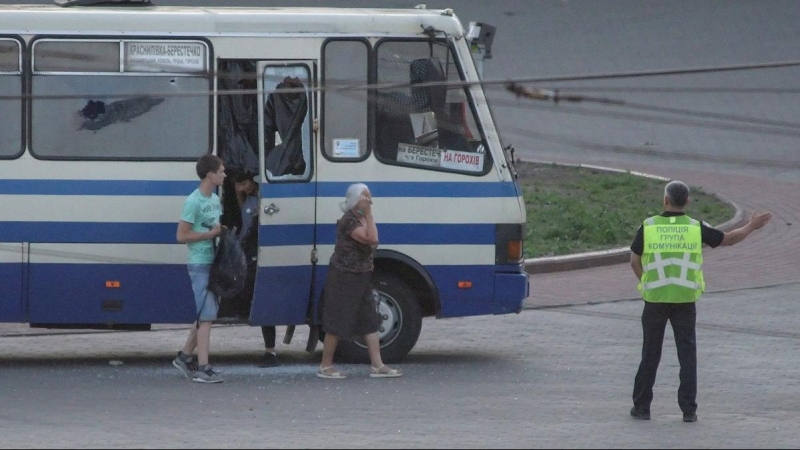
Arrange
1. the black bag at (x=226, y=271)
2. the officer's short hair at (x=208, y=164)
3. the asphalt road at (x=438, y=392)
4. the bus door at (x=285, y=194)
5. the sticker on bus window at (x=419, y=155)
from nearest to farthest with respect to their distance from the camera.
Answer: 1. the asphalt road at (x=438, y=392)
2. the officer's short hair at (x=208, y=164)
3. the black bag at (x=226, y=271)
4. the bus door at (x=285, y=194)
5. the sticker on bus window at (x=419, y=155)

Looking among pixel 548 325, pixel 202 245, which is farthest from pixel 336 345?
pixel 548 325

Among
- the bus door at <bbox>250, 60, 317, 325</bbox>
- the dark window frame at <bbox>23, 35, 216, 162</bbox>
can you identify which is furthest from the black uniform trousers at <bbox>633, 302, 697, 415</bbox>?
the dark window frame at <bbox>23, 35, 216, 162</bbox>

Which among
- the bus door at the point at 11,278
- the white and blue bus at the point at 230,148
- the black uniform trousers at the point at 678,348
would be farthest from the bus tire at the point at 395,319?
the bus door at the point at 11,278

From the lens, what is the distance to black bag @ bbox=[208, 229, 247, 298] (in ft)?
32.9

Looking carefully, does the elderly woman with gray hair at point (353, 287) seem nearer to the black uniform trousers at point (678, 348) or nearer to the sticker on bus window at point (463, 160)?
the sticker on bus window at point (463, 160)

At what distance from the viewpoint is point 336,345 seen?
10.5 meters

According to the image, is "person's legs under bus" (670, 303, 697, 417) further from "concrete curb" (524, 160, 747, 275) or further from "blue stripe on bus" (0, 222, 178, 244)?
"concrete curb" (524, 160, 747, 275)

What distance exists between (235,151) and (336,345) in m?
1.82

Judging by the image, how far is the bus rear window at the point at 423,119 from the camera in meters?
10.5

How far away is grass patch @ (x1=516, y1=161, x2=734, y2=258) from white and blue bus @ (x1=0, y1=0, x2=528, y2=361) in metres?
5.44

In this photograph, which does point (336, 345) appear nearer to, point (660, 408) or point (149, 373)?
point (149, 373)

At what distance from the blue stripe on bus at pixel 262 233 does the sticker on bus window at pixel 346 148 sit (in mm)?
595

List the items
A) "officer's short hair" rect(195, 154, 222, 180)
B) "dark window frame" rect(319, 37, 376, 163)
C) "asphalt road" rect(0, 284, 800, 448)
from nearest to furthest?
"asphalt road" rect(0, 284, 800, 448) → "officer's short hair" rect(195, 154, 222, 180) → "dark window frame" rect(319, 37, 376, 163)

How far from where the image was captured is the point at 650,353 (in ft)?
28.8
